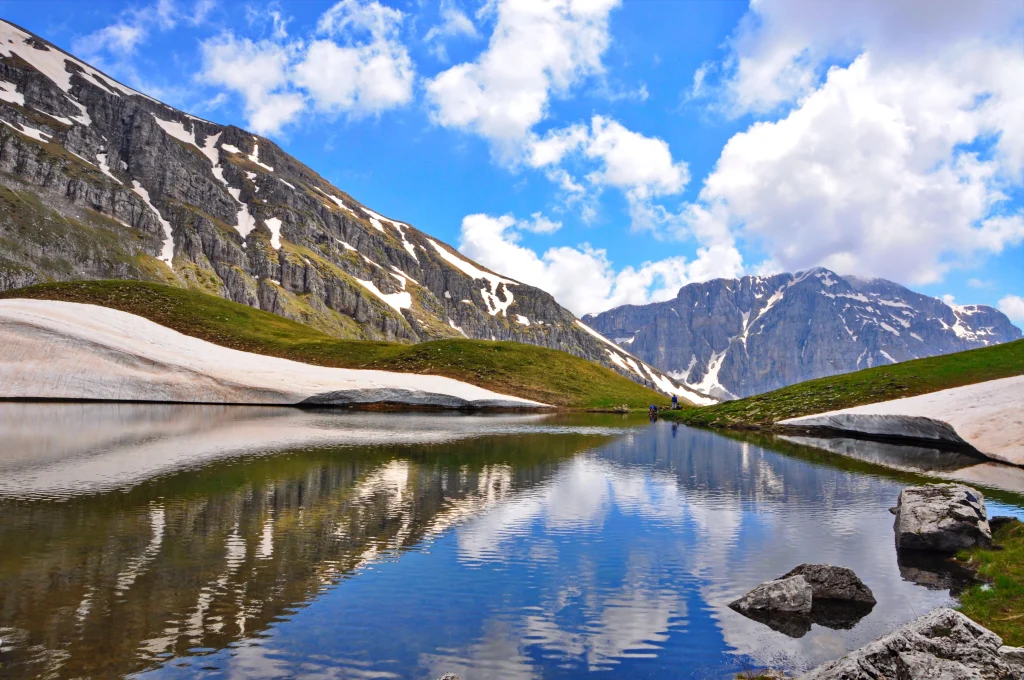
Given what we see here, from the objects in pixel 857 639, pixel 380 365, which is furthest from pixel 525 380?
pixel 857 639

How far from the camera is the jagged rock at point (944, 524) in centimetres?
1805

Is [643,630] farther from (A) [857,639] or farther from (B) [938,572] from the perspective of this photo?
(B) [938,572]

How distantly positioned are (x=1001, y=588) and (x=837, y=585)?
Answer: 397 centimetres

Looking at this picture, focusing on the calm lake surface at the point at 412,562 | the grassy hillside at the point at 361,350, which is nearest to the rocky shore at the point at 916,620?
the calm lake surface at the point at 412,562

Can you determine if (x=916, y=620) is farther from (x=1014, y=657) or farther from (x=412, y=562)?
(x=412, y=562)

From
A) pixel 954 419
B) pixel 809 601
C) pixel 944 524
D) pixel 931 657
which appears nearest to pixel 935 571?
pixel 944 524

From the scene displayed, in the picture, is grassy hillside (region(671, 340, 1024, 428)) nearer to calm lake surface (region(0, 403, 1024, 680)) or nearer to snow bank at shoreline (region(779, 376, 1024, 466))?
snow bank at shoreline (region(779, 376, 1024, 466))

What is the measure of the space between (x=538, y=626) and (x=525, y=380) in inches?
3275

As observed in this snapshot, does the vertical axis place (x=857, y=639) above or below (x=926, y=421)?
below

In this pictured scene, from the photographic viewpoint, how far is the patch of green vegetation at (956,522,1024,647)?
12.0 metres

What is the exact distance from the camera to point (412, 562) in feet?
51.7

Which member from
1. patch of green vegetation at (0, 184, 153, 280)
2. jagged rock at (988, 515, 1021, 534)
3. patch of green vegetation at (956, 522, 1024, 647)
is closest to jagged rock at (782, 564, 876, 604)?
patch of green vegetation at (956, 522, 1024, 647)

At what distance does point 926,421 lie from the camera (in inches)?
1807

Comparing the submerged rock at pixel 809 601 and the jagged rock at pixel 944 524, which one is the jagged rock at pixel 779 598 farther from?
the jagged rock at pixel 944 524
